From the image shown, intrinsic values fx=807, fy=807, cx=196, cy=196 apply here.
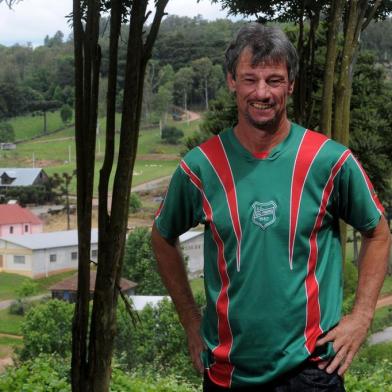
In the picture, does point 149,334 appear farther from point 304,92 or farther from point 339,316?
point 339,316

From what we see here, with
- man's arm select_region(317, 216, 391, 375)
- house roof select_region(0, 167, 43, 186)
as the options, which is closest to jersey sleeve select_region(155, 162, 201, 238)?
man's arm select_region(317, 216, 391, 375)

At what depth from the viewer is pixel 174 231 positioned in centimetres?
193

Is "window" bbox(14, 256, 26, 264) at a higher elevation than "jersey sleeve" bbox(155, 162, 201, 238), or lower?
lower

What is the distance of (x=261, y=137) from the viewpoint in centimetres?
179

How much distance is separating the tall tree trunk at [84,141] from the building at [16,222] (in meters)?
39.6

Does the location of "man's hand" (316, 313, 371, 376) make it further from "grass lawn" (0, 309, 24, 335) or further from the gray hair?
"grass lawn" (0, 309, 24, 335)

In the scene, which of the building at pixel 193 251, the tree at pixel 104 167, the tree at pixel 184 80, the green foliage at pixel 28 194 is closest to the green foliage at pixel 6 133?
the tree at pixel 184 80

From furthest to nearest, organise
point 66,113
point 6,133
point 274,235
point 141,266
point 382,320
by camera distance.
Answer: point 66,113, point 6,133, point 141,266, point 382,320, point 274,235

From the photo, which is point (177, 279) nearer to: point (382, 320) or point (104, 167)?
point (104, 167)

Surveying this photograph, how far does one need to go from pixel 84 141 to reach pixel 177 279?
1.64 metres

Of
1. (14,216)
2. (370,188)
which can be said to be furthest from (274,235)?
(14,216)

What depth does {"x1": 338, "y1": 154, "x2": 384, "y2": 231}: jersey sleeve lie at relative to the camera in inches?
69.2

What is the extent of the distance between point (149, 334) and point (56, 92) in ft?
203

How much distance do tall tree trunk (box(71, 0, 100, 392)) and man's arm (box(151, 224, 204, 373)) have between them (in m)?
1.53
